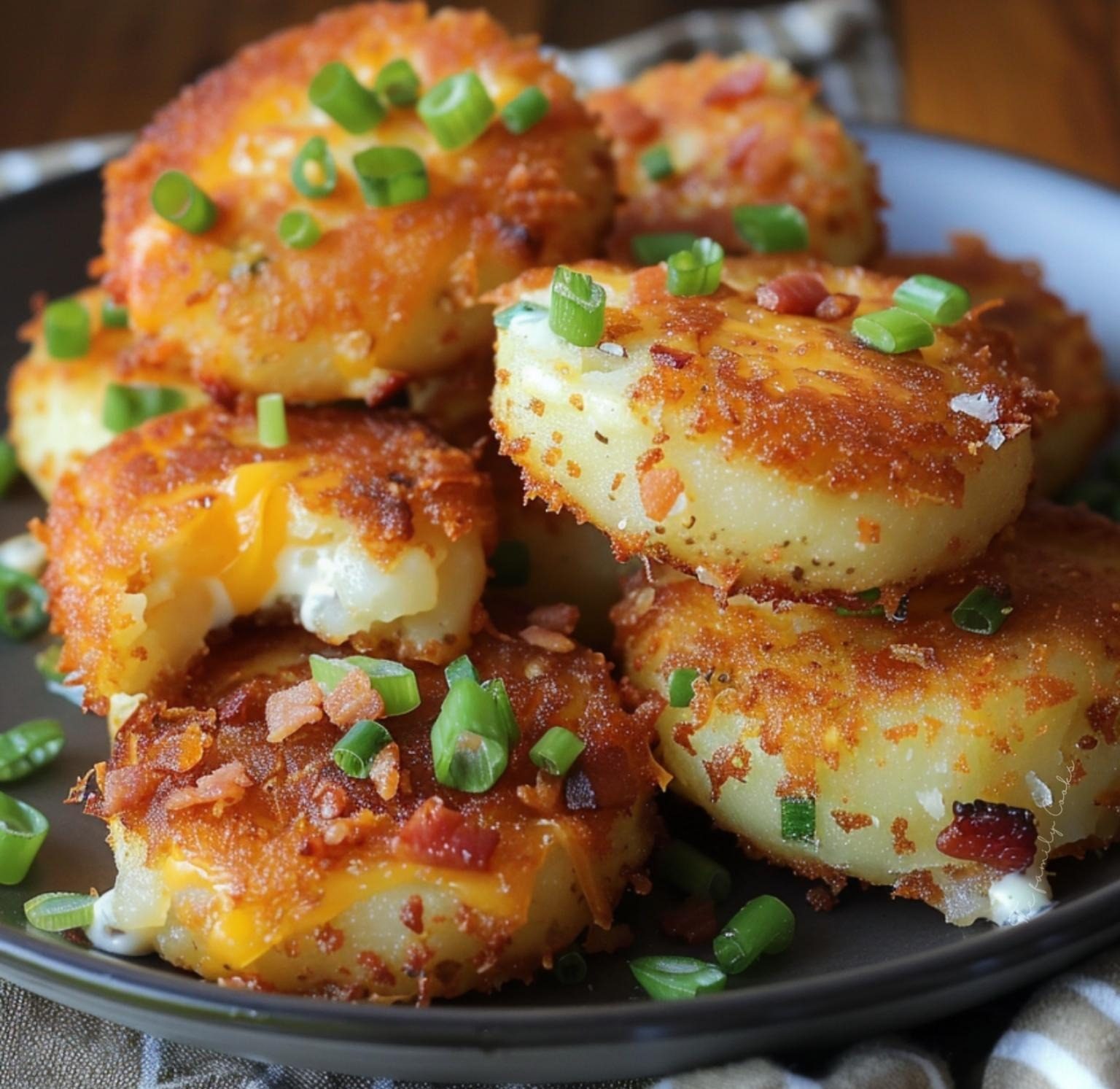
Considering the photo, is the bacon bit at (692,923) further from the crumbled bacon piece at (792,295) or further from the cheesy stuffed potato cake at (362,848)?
the crumbled bacon piece at (792,295)


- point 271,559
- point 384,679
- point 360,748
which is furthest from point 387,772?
point 271,559

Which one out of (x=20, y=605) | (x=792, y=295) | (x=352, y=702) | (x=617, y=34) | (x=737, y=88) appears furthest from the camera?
(x=617, y=34)

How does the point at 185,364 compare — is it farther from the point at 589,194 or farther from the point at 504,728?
the point at 504,728

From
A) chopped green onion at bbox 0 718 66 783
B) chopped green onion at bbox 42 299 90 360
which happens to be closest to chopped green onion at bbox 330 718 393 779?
chopped green onion at bbox 0 718 66 783

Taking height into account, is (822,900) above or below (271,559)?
below

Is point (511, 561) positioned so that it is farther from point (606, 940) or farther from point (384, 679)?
point (606, 940)

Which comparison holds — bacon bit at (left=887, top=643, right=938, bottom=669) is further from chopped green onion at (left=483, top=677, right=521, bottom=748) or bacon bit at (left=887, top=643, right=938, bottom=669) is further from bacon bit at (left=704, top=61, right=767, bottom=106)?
bacon bit at (left=704, top=61, right=767, bottom=106)

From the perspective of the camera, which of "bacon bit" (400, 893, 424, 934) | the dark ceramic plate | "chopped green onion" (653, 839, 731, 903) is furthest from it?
"chopped green onion" (653, 839, 731, 903)
